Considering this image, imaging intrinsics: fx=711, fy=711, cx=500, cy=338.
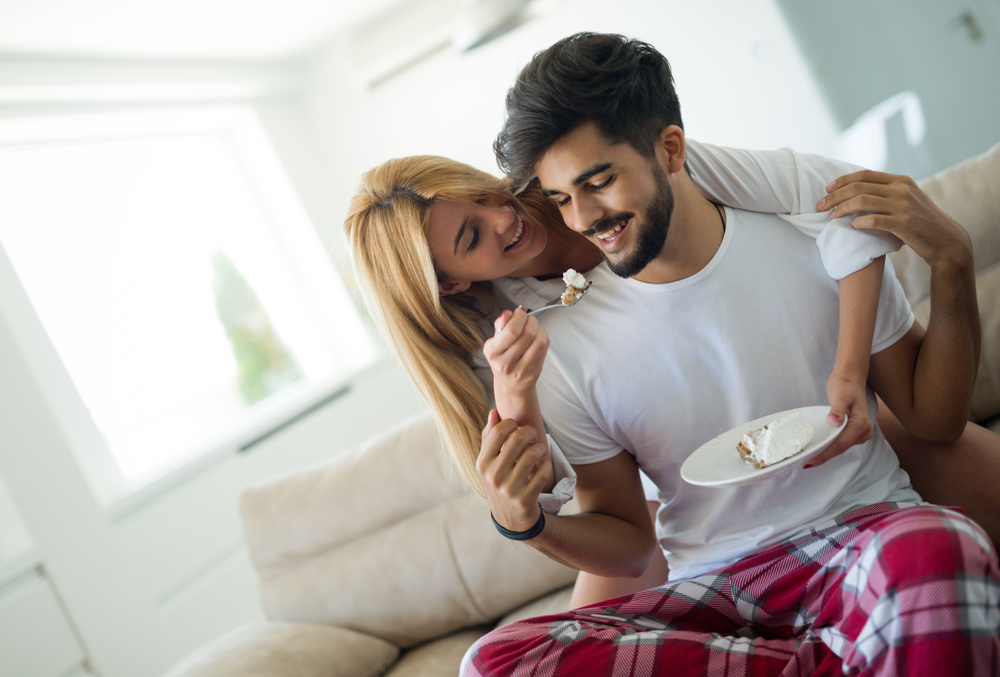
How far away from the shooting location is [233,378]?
3824 mm

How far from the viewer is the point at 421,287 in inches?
52.6

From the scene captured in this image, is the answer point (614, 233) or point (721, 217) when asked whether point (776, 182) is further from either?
point (614, 233)

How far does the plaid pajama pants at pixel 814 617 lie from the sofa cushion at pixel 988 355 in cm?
69

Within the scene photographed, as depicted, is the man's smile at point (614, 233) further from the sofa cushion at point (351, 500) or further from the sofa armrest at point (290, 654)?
the sofa armrest at point (290, 654)

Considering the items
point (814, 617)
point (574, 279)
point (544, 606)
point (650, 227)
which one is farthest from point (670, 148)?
point (544, 606)

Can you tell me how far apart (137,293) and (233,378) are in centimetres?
65

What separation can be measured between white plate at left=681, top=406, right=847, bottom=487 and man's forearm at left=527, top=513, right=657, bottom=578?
268 millimetres

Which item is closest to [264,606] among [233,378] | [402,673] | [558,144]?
[402,673]

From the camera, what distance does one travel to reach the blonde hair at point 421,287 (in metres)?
1.33

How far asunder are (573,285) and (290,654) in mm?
1132

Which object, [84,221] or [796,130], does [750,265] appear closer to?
[796,130]

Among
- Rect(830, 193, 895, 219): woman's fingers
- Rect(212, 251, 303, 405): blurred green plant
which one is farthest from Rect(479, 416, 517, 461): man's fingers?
Rect(212, 251, 303, 405): blurred green plant

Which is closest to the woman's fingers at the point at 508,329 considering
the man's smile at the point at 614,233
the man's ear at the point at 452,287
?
the man's smile at the point at 614,233

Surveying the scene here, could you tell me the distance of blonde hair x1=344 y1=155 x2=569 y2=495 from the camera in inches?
52.3
